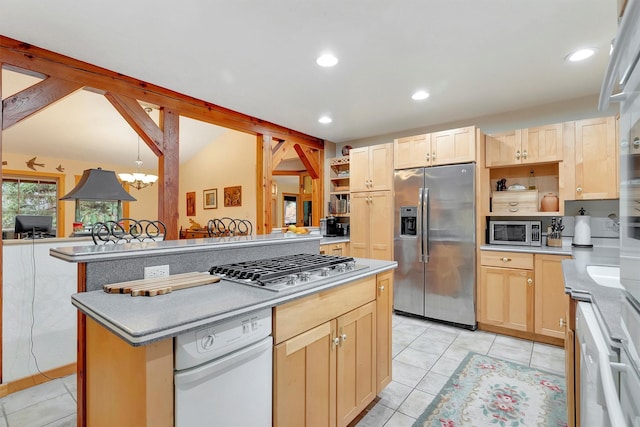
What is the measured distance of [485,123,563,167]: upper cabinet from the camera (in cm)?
320

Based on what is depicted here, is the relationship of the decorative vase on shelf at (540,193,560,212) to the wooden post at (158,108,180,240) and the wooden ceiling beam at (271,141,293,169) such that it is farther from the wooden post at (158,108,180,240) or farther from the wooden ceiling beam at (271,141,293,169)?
the wooden post at (158,108,180,240)

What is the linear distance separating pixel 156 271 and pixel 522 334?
136 inches

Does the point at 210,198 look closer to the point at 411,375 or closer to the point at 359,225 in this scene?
the point at 359,225

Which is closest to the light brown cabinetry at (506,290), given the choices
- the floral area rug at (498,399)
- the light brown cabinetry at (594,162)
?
the floral area rug at (498,399)

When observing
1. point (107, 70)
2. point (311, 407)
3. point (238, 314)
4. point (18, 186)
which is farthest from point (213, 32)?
point (18, 186)

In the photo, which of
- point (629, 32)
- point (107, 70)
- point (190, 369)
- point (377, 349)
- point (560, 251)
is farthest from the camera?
point (560, 251)

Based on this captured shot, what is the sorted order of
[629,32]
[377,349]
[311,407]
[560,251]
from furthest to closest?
[560,251], [377,349], [311,407], [629,32]

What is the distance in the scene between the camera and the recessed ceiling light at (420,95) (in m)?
3.18

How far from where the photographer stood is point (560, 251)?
117 inches

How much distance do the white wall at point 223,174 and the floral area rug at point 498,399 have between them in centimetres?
432

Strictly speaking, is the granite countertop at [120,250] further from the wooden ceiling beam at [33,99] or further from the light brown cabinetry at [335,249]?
the light brown cabinetry at [335,249]

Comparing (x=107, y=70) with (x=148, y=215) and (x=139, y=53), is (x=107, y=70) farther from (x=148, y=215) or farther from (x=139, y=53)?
(x=148, y=215)

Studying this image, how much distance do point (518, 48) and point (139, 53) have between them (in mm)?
2892

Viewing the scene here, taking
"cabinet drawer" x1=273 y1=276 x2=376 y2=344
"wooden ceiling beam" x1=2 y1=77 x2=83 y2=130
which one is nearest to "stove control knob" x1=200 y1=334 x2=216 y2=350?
"cabinet drawer" x1=273 y1=276 x2=376 y2=344
